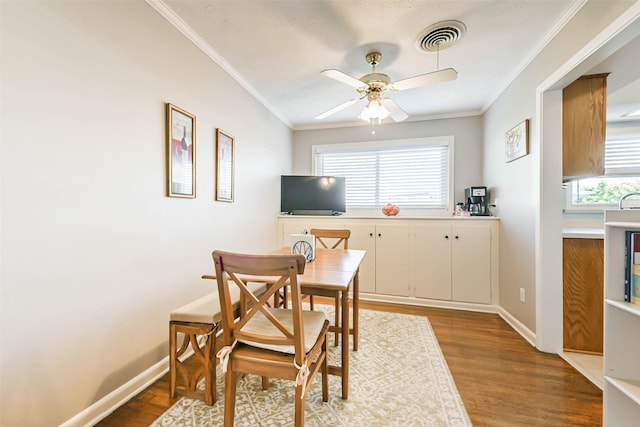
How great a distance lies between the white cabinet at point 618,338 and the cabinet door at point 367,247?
235cm

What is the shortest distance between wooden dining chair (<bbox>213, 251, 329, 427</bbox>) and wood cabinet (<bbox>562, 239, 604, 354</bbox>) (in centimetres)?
216

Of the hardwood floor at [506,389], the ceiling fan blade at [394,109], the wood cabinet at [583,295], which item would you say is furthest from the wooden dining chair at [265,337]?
the wood cabinet at [583,295]

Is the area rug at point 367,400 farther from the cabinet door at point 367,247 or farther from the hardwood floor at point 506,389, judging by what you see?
the cabinet door at point 367,247

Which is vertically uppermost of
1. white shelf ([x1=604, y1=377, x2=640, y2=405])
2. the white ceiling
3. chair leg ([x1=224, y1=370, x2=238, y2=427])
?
the white ceiling

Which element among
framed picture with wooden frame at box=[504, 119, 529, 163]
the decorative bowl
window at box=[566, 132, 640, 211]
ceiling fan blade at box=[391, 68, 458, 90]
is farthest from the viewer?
the decorative bowl

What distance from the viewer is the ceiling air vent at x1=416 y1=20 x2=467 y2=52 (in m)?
1.94

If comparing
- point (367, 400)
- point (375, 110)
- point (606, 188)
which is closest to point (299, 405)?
point (367, 400)

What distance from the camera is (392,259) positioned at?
3.43 m

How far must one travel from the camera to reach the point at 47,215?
4.05 feet

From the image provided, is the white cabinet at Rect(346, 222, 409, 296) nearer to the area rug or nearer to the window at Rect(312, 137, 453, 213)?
the window at Rect(312, 137, 453, 213)

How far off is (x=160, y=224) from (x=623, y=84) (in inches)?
155

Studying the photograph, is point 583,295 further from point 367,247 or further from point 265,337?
point 265,337

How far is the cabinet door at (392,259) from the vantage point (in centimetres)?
337

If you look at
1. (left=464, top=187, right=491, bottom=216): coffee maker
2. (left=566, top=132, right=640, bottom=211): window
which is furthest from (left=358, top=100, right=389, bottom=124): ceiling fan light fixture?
(left=566, top=132, right=640, bottom=211): window
